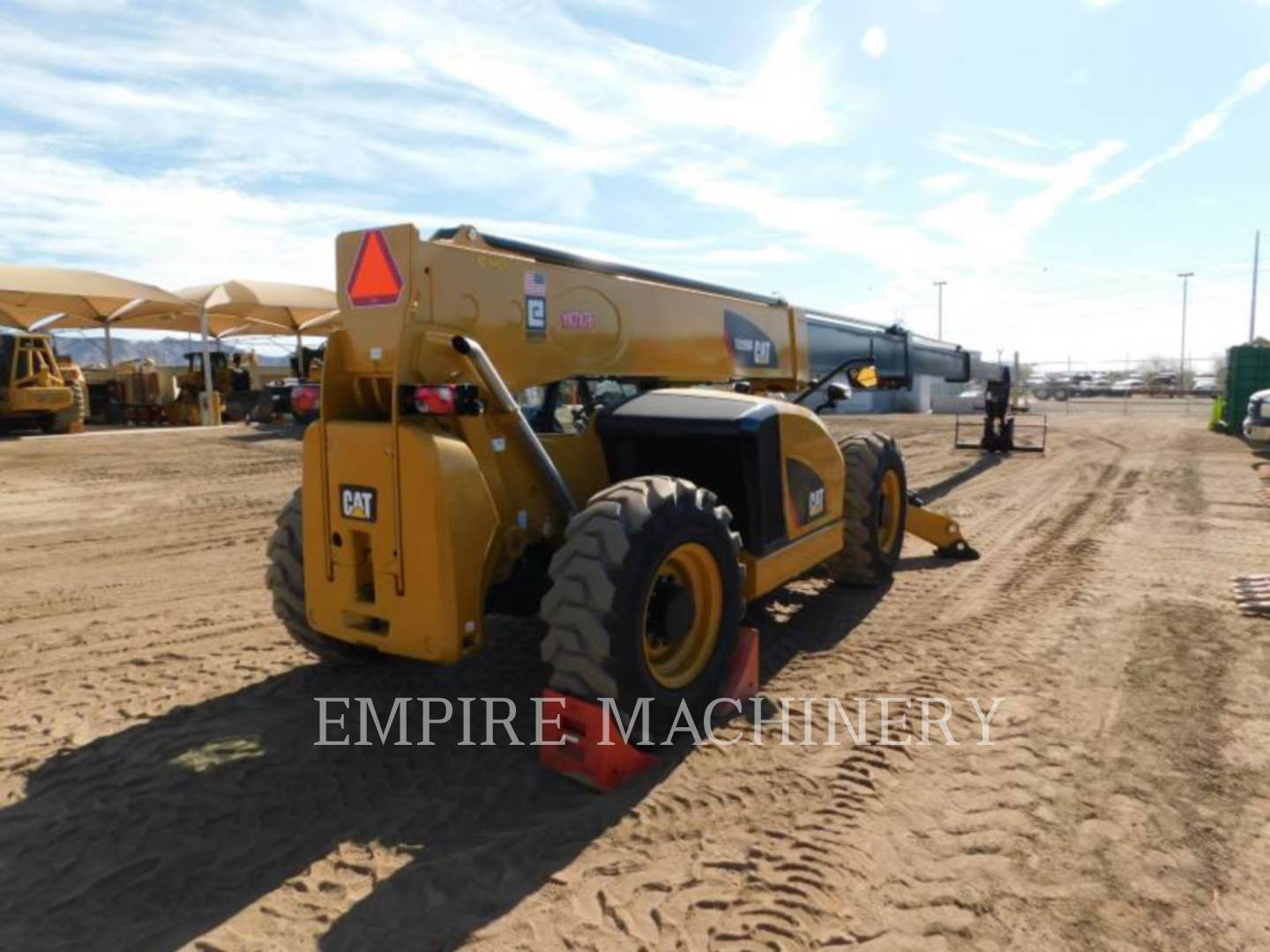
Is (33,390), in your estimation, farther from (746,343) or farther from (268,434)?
(746,343)

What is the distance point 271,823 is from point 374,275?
7.36 feet

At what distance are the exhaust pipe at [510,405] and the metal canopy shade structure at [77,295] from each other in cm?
2750

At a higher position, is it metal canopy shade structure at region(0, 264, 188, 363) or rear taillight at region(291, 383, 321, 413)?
metal canopy shade structure at region(0, 264, 188, 363)

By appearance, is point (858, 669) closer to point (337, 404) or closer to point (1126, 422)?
point (337, 404)

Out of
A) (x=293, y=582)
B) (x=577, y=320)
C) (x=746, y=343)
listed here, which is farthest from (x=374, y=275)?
(x=746, y=343)

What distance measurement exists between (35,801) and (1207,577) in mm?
7804

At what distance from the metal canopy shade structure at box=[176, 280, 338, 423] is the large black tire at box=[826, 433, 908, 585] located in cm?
2596

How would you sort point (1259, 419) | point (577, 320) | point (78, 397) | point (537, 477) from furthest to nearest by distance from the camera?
point (78, 397), point (1259, 419), point (577, 320), point (537, 477)

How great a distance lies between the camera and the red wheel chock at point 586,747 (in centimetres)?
346

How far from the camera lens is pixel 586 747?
137 inches

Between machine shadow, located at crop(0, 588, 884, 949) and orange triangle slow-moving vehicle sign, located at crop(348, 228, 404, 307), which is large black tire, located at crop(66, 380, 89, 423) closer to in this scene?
machine shadow, located at crop(0, 588, 884, 949)

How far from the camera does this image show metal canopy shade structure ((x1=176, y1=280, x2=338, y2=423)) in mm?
30438

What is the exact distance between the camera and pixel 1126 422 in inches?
1060

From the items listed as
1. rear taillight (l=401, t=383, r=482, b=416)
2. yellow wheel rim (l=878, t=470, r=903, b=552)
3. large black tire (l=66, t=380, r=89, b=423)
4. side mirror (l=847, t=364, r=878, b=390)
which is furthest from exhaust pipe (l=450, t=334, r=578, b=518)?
large black tire (l=66, t=380, r=89, b=423)
